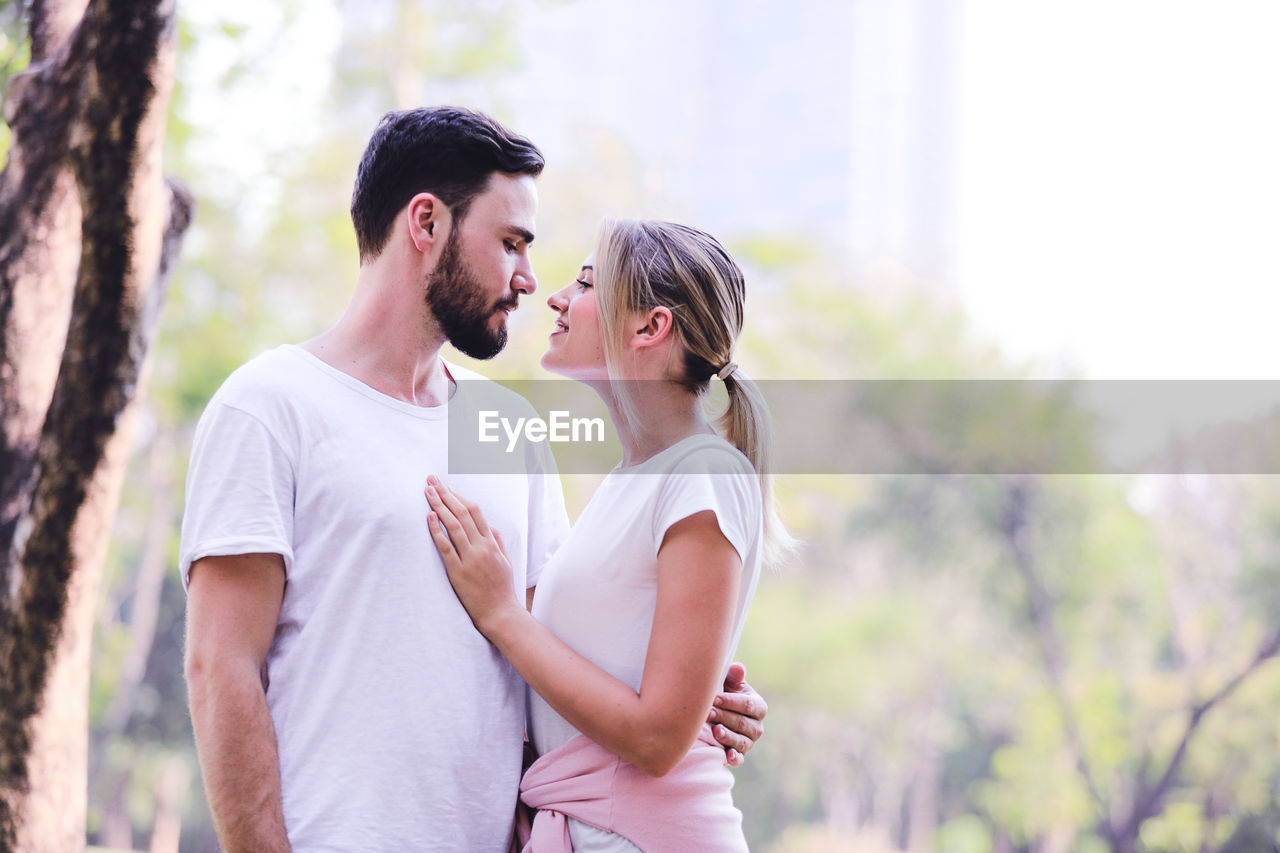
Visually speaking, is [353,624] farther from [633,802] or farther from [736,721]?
[736,721]

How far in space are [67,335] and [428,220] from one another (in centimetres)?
155

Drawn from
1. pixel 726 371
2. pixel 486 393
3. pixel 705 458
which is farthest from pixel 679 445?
pixel 486 393

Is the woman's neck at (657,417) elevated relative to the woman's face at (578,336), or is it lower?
lower

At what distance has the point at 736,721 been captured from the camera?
6.08ft

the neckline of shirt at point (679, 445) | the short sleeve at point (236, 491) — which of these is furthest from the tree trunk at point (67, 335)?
the neckline of shirt at point (679, 445)

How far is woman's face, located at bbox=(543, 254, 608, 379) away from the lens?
6.13 ft

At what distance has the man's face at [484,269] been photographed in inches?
73.9

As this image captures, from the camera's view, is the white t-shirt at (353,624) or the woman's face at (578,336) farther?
the woman's face at (578,336)

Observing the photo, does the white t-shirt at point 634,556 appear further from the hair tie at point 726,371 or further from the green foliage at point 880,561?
the green foliage at point 880,561

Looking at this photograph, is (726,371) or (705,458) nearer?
(705,458)

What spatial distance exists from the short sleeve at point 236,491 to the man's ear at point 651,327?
0.55 metres

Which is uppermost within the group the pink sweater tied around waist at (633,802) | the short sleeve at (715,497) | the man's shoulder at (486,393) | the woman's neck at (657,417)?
the man's shoulder at (486,393)

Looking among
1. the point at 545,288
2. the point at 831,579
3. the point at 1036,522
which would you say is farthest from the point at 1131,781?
the point at 545,288

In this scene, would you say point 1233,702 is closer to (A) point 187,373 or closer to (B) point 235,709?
(A) point 187,373
